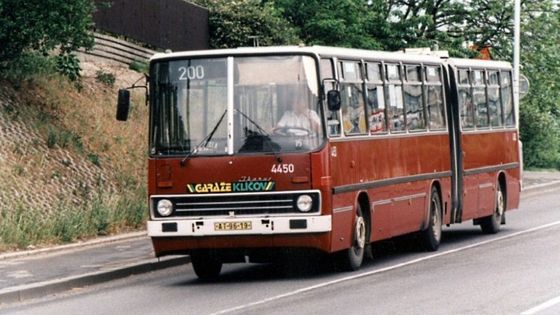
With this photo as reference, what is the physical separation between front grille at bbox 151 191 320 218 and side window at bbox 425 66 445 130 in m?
5.75

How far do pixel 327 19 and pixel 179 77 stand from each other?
23.3m

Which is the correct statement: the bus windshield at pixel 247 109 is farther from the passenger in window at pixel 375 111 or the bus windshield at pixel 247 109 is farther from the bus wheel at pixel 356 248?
the passenger in window at pixel 375 111

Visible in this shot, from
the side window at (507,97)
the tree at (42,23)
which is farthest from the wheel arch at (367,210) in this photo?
the tree at (42,23)

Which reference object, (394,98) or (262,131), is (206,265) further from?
(394,98)

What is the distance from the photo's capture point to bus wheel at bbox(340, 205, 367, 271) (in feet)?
68.4

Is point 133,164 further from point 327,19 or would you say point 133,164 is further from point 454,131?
point 327,19

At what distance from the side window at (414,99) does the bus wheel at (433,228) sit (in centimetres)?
117

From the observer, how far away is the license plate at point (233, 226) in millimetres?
19594

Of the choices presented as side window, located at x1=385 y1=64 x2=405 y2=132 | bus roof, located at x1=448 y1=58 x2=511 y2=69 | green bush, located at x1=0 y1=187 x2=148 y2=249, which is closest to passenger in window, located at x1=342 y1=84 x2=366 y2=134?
side window, located at x1=385 y1=64 x2=405 y2=132

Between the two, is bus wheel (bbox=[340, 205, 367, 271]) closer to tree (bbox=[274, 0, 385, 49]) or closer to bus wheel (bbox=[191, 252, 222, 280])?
bus wheel (bbox=[191, 252, 222, 280])

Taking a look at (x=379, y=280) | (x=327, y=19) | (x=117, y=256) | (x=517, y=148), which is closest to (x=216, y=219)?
(x=379, y=280)

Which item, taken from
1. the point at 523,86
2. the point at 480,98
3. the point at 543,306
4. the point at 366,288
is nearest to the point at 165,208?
the point at 366,288

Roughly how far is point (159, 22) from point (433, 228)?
1607 cm

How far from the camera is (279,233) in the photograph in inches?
770
